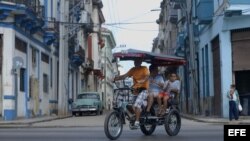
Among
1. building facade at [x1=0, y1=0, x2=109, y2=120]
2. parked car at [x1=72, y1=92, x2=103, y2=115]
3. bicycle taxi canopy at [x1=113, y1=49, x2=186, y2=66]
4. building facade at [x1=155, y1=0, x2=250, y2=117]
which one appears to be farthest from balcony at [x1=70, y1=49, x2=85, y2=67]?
bicycle taxi canopy at [x1=113, y1=49, x2=186, y2=66]

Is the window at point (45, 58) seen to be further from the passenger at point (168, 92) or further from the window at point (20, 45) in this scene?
the passenger at point (168, 92)

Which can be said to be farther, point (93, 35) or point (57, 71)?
point (93, 35)

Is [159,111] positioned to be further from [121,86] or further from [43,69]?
[43,69]

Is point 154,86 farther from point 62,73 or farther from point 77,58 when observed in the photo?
point 77,58

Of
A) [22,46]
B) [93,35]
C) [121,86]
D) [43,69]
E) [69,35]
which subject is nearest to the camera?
[121,86]

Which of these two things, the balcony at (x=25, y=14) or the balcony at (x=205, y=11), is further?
the balcony at (x=205, y=11)

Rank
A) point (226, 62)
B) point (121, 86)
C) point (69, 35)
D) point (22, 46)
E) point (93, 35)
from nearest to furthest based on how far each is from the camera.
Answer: point (121, 86) → point (226, 62) → point (22, 46) → point (69, 35) → point (93, 35)

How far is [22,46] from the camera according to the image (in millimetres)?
30156

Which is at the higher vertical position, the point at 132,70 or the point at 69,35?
the point at 69,35

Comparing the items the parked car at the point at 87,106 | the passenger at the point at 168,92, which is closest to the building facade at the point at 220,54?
the parked car at the point at 87,106

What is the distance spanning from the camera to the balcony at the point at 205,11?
101 feet

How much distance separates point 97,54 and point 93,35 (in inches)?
112

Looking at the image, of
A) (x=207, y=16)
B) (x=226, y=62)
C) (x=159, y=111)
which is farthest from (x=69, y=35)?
(x=159, y=111)

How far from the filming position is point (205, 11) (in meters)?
30.8
